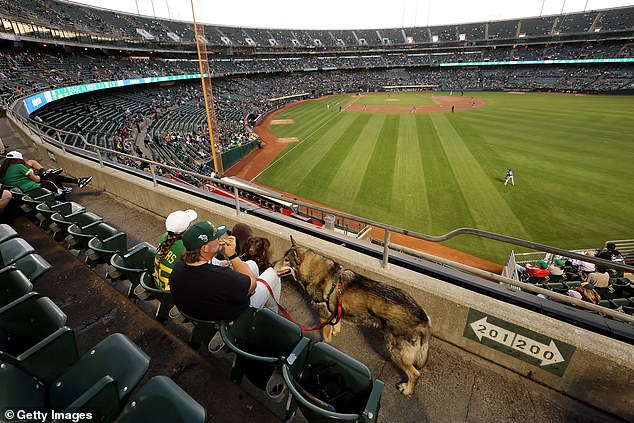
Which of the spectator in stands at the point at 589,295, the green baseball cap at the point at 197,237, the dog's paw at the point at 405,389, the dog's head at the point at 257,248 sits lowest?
the spectator in stands at the point at 589,295

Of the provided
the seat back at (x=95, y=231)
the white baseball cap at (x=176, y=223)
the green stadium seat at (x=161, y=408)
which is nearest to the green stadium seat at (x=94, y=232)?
the seat back at (x=95, y=231)

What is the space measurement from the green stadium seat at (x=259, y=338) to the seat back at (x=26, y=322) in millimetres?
1449

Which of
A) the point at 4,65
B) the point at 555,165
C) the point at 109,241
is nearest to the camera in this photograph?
the point at 109,241

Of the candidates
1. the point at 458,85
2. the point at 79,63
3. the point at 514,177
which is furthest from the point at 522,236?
the point at 458,85

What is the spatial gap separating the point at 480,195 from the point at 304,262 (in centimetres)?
1603

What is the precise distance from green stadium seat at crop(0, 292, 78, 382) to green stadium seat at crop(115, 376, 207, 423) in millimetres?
811

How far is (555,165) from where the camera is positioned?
20.0 meters

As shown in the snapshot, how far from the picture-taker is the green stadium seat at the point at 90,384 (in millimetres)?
1763

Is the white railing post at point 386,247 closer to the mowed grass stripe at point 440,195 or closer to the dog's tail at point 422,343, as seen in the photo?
the dog's tail at point 422,343

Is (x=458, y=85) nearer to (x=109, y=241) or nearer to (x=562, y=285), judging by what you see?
(x=562, y=285)

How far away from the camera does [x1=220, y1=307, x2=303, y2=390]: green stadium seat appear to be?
101 inches

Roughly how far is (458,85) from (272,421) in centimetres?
7723

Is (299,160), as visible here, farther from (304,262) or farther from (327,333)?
(327,333)

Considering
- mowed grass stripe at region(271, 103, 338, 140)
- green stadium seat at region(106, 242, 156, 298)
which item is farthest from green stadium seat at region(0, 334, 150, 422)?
mowed grass stripe at region(271, 103, 338, 140)
